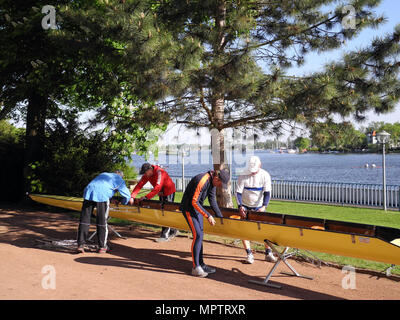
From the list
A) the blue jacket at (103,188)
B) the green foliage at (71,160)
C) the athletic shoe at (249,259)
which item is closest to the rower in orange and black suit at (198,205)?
the athletic shoe at (249,259)

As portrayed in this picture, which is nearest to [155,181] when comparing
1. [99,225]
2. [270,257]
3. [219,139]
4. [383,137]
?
[99,225]

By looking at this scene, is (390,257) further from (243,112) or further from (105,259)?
(243,112)

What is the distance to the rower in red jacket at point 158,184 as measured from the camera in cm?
793

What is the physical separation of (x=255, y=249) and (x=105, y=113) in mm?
5239

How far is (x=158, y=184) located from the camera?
8.06 meters

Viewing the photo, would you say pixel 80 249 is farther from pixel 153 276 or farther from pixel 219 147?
pixel 219 147

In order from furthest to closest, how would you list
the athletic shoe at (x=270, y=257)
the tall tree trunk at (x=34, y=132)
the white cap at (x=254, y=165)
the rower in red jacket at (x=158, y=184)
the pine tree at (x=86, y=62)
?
the tall tree trunk at (x=34, y=132) → the rower in red jacket at (x=158, y=184) → the pine tree at (x=86, y=62) → the athletic shoe at (x=270, y=257) → the white cap at (x=254, y=165)

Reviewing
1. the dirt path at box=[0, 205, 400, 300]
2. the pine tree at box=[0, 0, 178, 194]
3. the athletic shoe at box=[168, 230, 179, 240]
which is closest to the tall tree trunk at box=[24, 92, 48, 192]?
the pine tree at box=[0, 0, 178, 194]

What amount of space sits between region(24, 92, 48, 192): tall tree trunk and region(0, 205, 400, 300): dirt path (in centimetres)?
618

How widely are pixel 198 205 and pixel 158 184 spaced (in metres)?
2.28

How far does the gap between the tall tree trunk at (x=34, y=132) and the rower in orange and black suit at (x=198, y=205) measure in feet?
33.1

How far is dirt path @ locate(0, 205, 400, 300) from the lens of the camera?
5.21 meters

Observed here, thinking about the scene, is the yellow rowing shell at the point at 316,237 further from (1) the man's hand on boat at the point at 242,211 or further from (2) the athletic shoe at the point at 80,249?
(2) the athletic shoe at the point at 80,249
